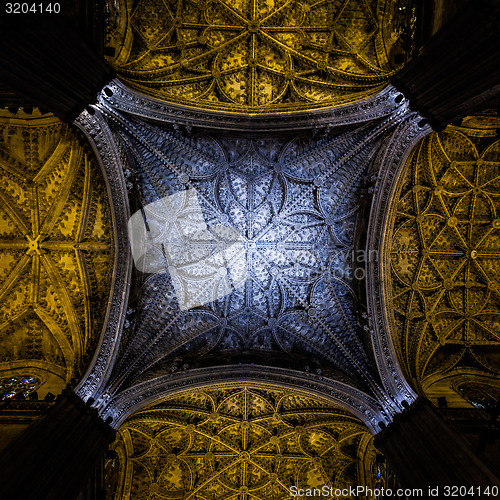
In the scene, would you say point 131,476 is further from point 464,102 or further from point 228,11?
point 228,11

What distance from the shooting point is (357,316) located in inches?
420

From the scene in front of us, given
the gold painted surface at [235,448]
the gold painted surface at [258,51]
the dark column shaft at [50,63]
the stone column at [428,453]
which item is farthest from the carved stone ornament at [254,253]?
the dark column shaft at [50,63]

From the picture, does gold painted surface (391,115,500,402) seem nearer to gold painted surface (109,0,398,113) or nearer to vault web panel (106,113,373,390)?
vault web panel (106,113,373,390)

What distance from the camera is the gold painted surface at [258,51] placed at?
8883 millimetres

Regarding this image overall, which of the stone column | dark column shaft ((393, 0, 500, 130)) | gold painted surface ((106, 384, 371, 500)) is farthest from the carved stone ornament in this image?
dark column shaft ((393, 0, 500, 130))

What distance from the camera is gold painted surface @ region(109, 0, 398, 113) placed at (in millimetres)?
8883

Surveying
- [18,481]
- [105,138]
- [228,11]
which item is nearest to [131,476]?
[18,481]

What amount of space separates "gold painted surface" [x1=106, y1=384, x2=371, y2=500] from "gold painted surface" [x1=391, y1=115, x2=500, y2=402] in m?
3.49

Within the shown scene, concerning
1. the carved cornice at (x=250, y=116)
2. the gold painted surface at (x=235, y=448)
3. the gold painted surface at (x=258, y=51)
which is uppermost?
the gold painted surface at (x=258, y=51)

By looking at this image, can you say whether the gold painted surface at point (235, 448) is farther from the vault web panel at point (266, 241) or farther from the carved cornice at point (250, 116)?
the carved cornice at point (250, 116)

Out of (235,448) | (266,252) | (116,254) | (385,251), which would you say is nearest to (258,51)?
(266,252)

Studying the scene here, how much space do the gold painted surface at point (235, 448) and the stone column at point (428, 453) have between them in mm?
3345

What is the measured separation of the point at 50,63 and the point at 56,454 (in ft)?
22.4

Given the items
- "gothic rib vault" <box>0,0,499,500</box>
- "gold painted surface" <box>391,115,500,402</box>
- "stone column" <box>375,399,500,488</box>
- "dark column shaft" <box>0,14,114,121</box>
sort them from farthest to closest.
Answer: "gold painted surface" <box>391,115,500,402</box>
"gothic rib vault" <box>0,0,499,500</box>
"stone column" <box>375,399,500,488</box>
"dark column shaft" <box>0,14,114,121</box>
